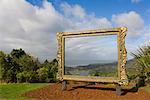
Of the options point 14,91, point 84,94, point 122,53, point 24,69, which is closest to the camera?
point 122,53

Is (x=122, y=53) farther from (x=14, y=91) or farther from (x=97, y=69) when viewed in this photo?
(x=14, y=91)

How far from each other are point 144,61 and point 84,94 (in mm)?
6139

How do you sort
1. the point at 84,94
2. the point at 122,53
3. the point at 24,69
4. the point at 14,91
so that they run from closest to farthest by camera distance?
the point at 122,53, the point at 84,94, the point at 14,91, the point at 24,69

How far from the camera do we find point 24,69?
29.6 meters

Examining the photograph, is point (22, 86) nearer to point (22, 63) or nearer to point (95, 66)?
point (95, 66)

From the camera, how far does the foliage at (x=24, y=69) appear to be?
2864cm

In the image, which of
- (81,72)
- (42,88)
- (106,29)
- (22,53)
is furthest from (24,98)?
(22,53)

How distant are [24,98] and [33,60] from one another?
12.7 m

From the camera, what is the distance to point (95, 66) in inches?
836

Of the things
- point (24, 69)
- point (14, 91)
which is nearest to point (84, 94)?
point (14, 91)

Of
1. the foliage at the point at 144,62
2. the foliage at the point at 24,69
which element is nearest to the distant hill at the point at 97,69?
the foliage at the point at 144,62

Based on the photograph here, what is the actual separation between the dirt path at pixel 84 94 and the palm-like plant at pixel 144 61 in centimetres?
364

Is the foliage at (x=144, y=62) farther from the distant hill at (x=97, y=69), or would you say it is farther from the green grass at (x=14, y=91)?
the green grass at (x=14, y=91)

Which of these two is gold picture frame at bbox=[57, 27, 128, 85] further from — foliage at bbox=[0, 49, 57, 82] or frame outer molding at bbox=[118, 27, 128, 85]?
foliage at bbox=[0, 49, 57, 82]
